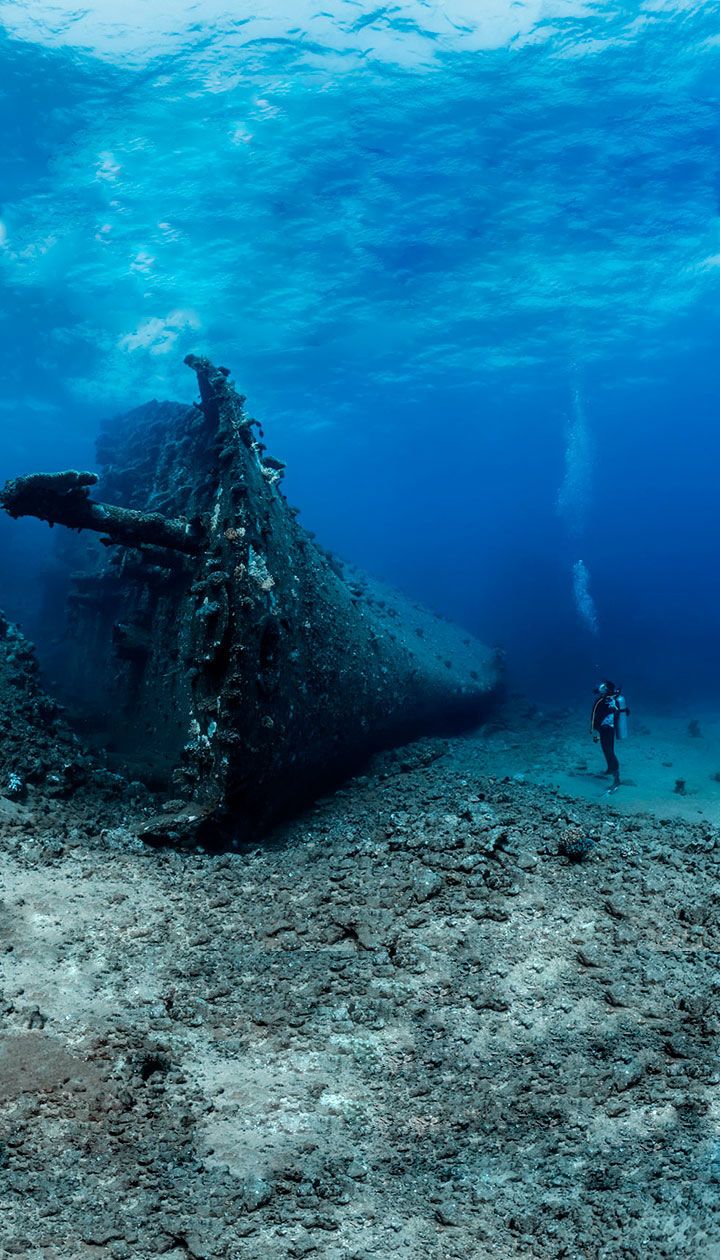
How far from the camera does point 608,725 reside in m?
10.7

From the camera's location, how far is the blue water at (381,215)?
1688 cm

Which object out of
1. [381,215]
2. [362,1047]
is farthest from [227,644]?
[381,215]

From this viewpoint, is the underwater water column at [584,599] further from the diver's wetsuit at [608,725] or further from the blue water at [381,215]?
the diver's wetsuit at [608,725]

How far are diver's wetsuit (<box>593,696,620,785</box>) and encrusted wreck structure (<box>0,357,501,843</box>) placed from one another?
2684mm

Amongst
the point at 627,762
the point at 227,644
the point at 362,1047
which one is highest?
the point at 227,644

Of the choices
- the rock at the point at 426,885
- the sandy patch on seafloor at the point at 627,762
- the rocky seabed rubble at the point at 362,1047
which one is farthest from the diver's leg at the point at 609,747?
the rock at the point at 426,885

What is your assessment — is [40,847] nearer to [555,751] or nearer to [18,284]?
[555,751]

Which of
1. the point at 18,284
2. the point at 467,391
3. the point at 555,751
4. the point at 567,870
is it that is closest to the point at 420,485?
the point at 467,391

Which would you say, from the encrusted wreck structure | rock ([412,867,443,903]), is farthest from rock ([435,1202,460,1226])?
the encrusted wreck structure

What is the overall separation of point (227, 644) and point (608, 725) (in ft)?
22.9

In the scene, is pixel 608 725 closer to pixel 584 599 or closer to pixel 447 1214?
pixel 447 1214

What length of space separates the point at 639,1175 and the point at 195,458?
29.8ft

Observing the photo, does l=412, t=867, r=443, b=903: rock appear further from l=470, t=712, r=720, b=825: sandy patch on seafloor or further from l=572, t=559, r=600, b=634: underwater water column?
l=572, t=559, r=600, b=634: underwater water column

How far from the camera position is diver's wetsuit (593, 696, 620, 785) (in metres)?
10.7
